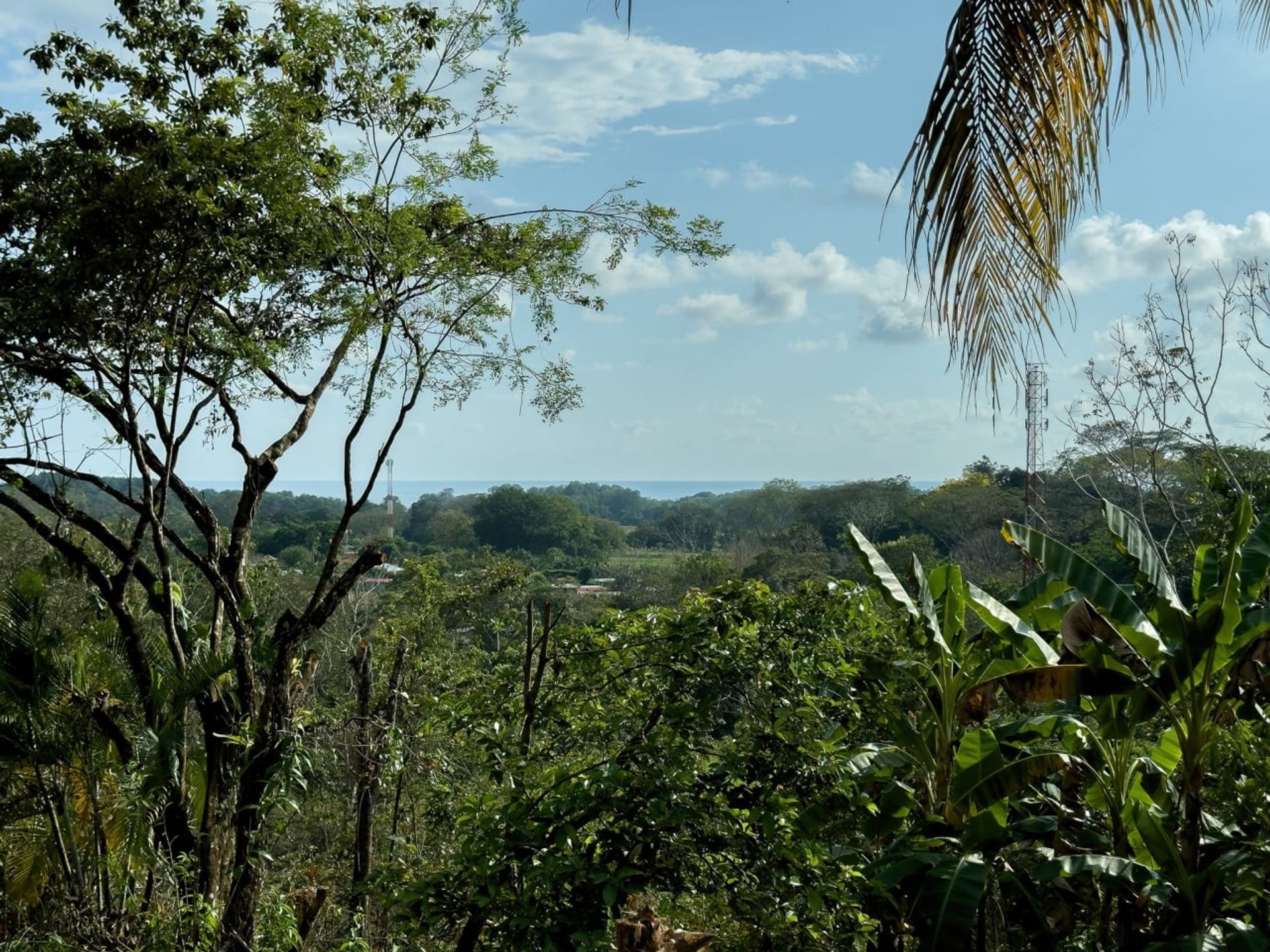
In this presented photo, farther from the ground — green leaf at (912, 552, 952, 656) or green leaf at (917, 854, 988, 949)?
green leaf at (912, 552, 952, 656)

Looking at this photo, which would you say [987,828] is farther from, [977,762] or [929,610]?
[929,610]

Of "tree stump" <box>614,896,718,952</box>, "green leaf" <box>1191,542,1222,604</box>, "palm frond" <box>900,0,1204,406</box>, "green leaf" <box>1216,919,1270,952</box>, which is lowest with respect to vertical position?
"tree stump" <box>614,896,718,952</box>

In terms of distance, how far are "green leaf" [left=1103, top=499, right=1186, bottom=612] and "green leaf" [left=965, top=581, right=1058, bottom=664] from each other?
0.39m

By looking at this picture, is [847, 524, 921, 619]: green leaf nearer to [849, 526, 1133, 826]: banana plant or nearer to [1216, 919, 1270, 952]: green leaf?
[849, 526, 1133, 826]: banana plant

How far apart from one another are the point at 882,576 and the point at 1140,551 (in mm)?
849

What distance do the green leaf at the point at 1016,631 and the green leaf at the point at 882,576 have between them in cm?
23

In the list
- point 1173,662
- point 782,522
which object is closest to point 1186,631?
point 1173,662

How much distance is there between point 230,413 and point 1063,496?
21.7 m

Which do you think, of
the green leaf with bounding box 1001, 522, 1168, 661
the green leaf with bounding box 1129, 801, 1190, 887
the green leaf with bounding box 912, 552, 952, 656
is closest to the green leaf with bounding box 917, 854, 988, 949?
the green leaf with bounding box 1129, 801, 1190, 887

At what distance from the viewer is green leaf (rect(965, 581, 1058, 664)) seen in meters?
3.62

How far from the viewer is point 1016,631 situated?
142 inches

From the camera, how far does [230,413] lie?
21.9ft

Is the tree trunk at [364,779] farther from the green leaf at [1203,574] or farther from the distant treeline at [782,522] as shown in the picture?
the green leaf at [1203,574]

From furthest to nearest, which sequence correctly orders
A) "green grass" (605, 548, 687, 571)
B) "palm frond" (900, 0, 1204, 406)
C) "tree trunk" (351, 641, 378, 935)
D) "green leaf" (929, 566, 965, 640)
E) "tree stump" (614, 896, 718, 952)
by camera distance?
"green grass" (605, 548, 687, 571) → "tree trunk" (351, 641, 378, 935) → "tree stump" (614, 896, 718, 952) → "green leaf" (929, 566, 965, 640) → "palm frond" (900, 0, 1204, 406)
